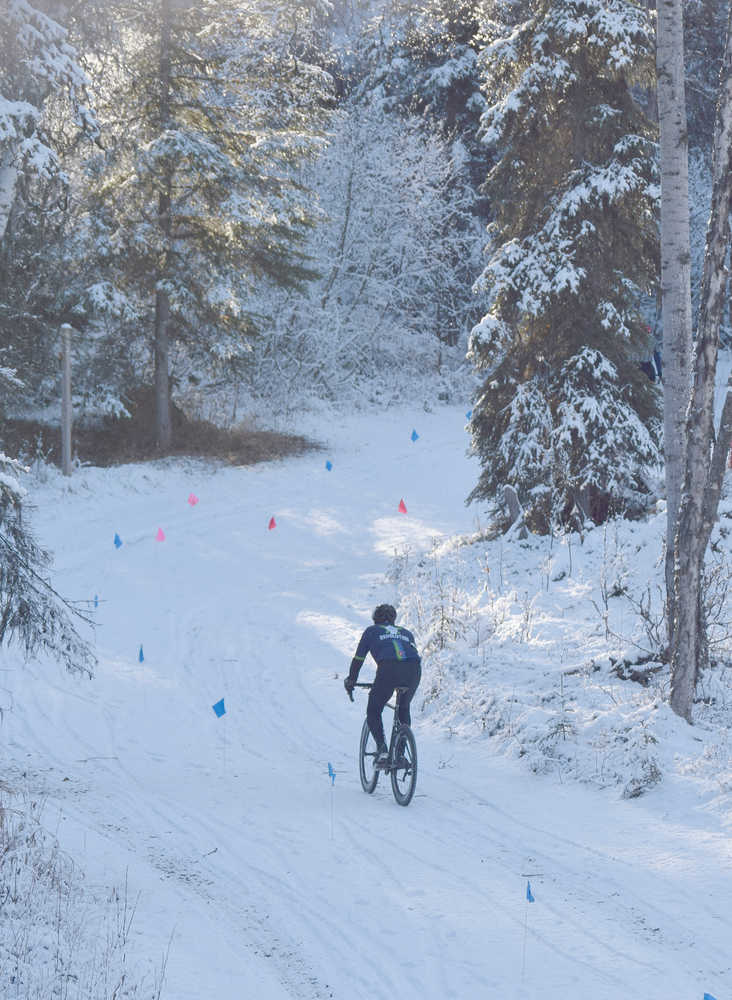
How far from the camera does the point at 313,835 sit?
25.6ft

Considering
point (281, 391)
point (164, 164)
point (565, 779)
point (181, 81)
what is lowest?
point (565, 779)

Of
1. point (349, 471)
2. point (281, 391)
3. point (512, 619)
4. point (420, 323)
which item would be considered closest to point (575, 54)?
point (512, 619)

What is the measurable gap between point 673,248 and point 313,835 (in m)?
6.36

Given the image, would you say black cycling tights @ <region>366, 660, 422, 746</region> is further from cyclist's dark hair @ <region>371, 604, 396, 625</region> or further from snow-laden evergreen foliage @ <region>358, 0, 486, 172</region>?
snow-laden evergreen foliage @ <region>358, 0, 486, 172</region>

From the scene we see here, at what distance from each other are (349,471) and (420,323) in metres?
16.4

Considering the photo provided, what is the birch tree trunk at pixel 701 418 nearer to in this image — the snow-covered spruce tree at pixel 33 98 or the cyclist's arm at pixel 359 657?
the cyclist's arm at pixel 359 657

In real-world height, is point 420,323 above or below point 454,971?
above

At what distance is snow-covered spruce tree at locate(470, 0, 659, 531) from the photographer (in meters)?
14.9

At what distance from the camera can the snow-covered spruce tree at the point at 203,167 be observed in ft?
75.7

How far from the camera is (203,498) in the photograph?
22.3 meters

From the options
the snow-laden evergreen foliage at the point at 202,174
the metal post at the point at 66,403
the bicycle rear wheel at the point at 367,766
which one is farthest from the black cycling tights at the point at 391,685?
the snow-laden evergreen foliage at the point at 202,174

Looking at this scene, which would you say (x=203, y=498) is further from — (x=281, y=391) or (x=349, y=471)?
(x=281, y=391)

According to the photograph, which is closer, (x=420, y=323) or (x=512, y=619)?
(x=512, y=619)

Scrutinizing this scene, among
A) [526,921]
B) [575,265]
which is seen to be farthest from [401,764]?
[575,265]
